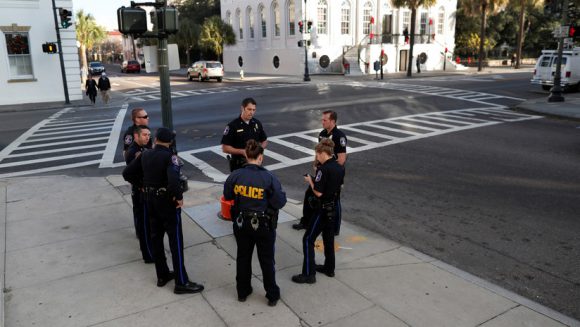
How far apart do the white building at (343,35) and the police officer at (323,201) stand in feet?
128

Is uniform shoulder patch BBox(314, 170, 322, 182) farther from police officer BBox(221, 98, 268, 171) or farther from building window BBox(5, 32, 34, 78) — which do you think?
building window BBox(5, 32, 34, 78)

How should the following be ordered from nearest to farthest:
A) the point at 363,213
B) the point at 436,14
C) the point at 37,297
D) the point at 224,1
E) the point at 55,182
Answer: the point at 37,297 < the point at 363,213 < the point at 55,182 < the point at 436,14 < the point at 224,1

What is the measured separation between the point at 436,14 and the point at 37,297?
5646 centimetres

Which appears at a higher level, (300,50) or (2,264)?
(300,50)

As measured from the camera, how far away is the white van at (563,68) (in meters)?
26.5

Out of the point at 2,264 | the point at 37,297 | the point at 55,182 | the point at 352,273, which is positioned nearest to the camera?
the point at 37,297

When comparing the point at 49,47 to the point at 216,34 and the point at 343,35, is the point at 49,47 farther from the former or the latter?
the point at 216,34

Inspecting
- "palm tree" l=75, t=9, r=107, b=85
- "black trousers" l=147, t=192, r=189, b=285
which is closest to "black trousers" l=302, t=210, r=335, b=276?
"black trousers" l=147, t=192, r=189, b=285

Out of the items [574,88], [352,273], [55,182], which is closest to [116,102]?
[55,182]

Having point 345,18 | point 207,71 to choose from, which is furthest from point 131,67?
point 345,18

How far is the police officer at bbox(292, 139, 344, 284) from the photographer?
17.1ft

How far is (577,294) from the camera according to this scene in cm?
530

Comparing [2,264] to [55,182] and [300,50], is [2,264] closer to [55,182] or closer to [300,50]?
[55,182]

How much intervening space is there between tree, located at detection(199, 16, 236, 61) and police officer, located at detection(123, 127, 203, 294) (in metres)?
54.5
